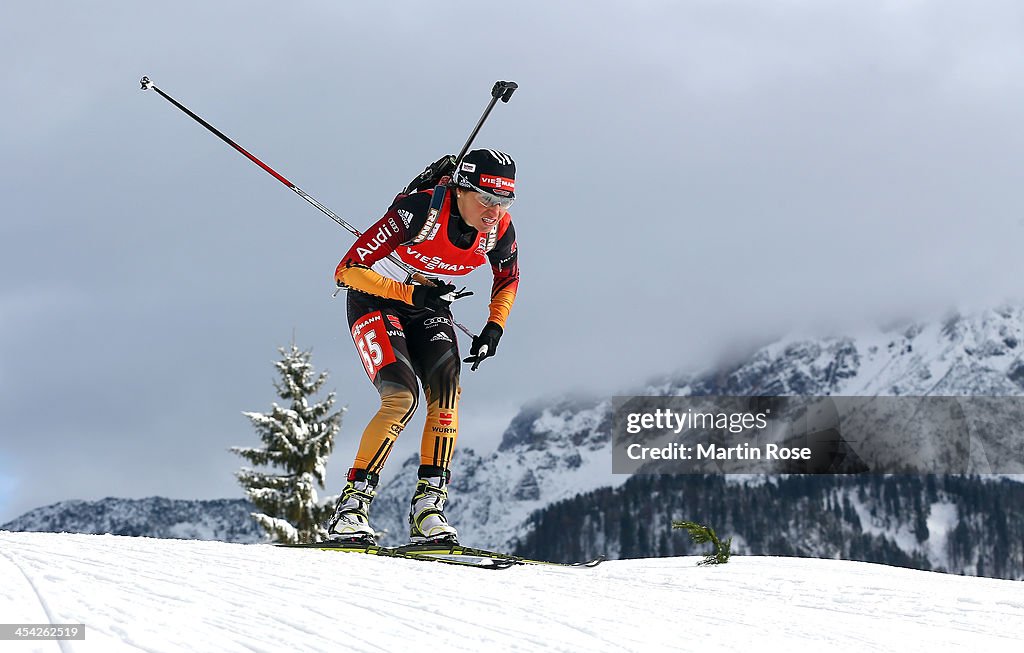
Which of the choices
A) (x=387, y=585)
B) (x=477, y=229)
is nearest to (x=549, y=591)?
(x=387, y=585)

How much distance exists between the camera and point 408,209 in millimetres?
8008

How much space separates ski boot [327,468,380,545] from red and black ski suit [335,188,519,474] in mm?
88

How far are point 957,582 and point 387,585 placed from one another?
4.29 meters

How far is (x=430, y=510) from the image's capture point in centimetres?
791

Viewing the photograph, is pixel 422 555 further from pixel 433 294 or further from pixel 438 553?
pixel 433 294

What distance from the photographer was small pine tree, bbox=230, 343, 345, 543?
26062 millimetres

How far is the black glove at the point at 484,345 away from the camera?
8.24 metres

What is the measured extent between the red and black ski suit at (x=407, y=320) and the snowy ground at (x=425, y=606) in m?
1.57

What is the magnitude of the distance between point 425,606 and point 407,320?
419 cm

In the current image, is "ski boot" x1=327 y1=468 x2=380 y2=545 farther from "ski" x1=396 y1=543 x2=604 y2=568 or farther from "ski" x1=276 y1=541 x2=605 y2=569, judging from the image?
"ski" x1=396 y1=543 x2=604 y2=568

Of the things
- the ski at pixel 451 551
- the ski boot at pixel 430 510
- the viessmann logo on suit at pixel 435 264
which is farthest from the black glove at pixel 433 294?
the ski at pixel 451 551

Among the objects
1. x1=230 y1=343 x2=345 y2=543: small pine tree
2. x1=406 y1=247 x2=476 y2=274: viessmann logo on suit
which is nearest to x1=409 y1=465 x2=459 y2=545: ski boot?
x1=406 y1=247 x2=476 y2=274: viessmann logo on suit

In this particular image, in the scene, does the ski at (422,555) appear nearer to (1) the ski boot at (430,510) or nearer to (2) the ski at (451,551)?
(2) the ski at (451,551)

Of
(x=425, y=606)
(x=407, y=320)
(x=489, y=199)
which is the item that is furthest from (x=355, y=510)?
(x=425, y=606)
